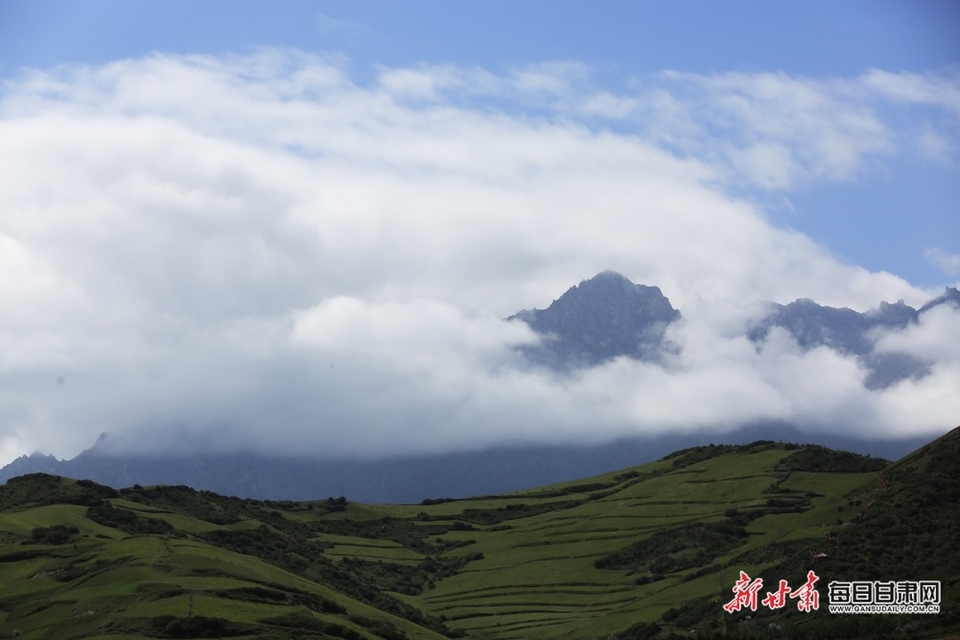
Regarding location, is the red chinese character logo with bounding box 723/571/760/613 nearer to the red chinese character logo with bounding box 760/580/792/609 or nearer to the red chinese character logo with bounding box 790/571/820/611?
the red chinese character logo with bounding box 760/580/792/609

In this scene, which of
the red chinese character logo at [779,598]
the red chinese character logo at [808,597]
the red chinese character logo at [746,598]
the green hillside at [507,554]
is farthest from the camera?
the green hillside at [507,554]

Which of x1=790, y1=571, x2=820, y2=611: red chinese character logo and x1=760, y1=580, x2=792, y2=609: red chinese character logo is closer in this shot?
x1=790, y1=571, x2=820, y2=611: red chinese character logo

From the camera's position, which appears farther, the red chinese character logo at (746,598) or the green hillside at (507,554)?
the green hillside at (507,554)

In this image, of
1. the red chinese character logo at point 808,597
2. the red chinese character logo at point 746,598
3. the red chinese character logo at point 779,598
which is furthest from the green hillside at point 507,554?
the red chinese character logo at point 746,598

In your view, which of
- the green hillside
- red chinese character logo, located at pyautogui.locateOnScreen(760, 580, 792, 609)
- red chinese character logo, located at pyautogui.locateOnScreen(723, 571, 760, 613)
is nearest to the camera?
red chinese character logo, located at pyautogui.locateOnScreen(760, 580, 792, 609)

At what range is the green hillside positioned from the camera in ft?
267

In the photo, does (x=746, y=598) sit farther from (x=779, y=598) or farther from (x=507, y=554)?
(x=507, y=554)

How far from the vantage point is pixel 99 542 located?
98.5 metres

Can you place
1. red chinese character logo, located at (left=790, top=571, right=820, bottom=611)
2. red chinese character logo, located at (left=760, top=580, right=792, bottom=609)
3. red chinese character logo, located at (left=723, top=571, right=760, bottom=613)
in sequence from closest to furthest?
red chinese character logo, located at (left=790, top=571, right=820, bottom=611) → red chinese character logo, located at (left=760, top=580, right=792, bottom=609) → red chinese character logo, located at (left=723, top=571, right=760, bottom=613)

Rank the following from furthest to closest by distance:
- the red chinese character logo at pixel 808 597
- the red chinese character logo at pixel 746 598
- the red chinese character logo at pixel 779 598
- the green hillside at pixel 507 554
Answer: the green hillside at pixel 507 554 < the red chinese character logo at pixel 746 598 < the red chinese character logo at pixel 779 598 < the red chinese character logo at pixel 808 597

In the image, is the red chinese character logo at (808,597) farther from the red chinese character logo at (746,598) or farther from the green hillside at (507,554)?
the red chinese character logo at (746,598)

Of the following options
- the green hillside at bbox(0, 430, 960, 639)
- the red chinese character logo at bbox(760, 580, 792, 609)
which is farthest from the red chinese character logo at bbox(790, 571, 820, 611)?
the red chinese character logo at bbox(760, 580, 792, 609)

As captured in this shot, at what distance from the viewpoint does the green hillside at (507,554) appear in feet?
267

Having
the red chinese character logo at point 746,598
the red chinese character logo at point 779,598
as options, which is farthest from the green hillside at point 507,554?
the red chinese character logo at point 746,598
